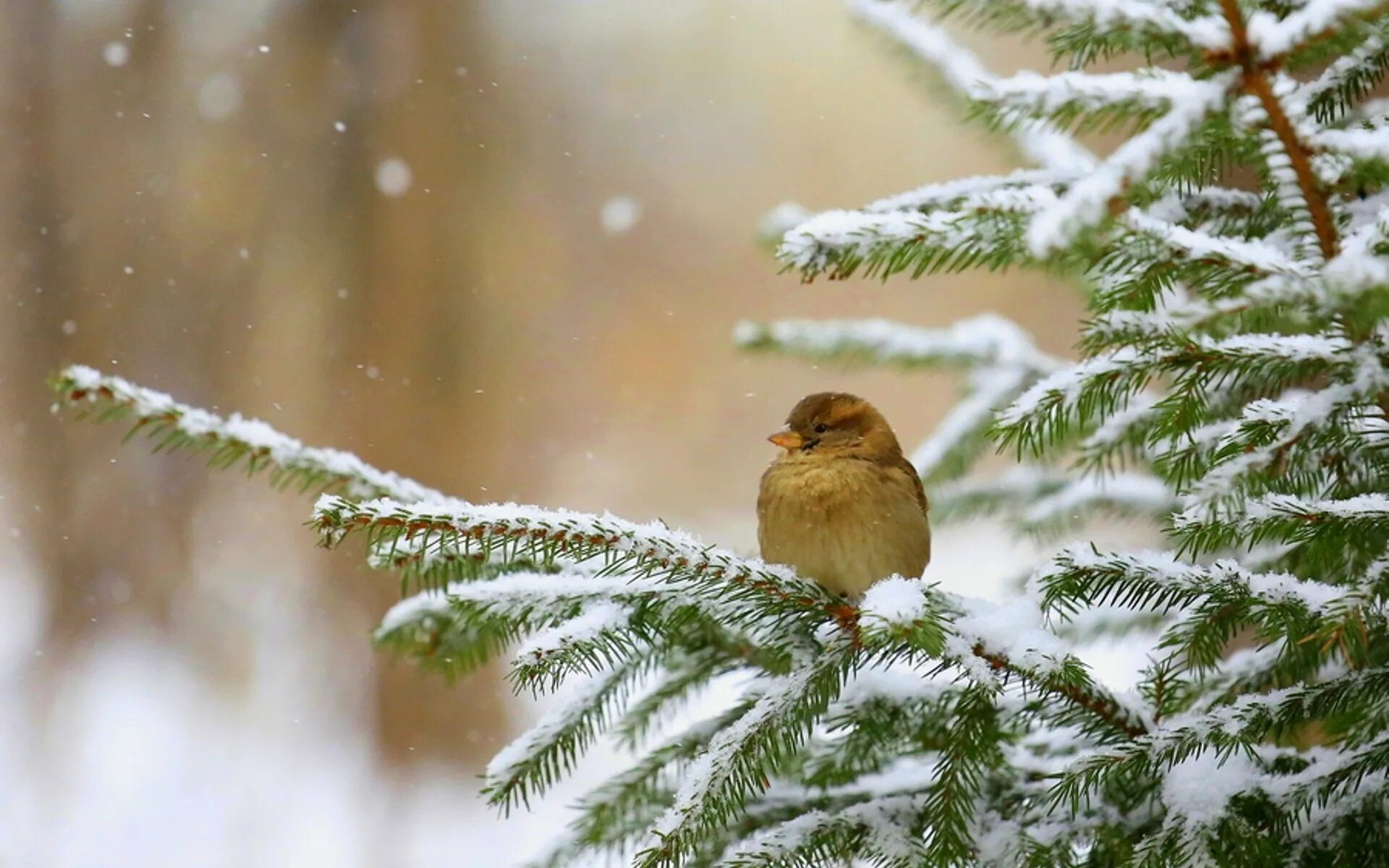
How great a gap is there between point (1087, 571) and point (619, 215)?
5.01 meters

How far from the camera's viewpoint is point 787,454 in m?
1.62

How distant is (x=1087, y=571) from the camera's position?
2.90ft

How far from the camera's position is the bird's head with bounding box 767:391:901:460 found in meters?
1.61

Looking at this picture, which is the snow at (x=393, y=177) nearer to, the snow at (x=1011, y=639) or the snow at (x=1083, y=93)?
the snow at (x=1011, y=639)

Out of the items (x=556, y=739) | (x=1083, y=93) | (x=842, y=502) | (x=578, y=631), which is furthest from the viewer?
(x=842, y=502)

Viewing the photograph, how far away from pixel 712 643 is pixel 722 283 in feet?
16.0

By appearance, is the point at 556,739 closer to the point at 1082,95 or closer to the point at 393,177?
the point at 1082,95

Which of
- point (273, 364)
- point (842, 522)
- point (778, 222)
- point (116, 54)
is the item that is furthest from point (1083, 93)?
point (116, 54)

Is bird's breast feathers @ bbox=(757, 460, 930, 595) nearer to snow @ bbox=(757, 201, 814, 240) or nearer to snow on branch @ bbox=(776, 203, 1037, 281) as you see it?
snow @ bbox=(757, 201, 814, 240)

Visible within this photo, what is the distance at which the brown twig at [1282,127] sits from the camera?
702 millimetres

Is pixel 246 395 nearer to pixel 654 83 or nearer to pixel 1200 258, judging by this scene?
pixel 654 83

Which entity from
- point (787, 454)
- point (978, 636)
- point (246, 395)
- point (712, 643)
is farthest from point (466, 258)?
point (978, 636)

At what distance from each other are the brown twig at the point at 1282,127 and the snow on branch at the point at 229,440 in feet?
2.49

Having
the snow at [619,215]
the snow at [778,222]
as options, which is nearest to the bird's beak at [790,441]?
the snow at [778,222]
